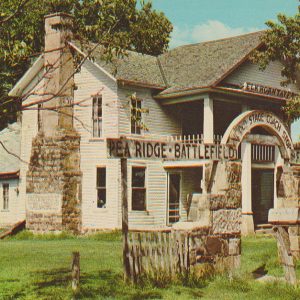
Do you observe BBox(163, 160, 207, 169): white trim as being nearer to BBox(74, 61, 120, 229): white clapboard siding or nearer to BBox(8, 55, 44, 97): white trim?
BBox(74, 61, 120, 229): white clapboard siding

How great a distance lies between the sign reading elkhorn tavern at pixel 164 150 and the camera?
1159cm

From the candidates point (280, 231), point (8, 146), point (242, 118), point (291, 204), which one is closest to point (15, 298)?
point (280, 231)

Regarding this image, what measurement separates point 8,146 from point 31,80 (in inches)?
250

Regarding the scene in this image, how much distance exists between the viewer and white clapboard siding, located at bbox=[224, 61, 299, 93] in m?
28.6

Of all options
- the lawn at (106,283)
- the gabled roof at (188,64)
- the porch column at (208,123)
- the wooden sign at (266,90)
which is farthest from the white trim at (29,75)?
the lawn at (106,283)

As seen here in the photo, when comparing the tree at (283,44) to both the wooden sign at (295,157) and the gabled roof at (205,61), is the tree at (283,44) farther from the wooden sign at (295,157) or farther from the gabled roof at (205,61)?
the wooden sign at (295,157)

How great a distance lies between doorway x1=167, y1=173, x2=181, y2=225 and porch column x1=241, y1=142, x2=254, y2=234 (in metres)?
3.27

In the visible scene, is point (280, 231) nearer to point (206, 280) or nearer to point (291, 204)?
point (206, 280)

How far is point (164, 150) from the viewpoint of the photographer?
12.5m

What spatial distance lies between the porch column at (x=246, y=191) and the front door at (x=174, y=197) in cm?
328

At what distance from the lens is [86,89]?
28.1 metres

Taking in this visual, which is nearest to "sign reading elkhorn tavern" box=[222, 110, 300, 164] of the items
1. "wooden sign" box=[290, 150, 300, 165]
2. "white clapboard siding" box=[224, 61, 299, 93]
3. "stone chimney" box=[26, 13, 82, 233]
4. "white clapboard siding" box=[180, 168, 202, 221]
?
"wooden sign" box=[290, 150, 300, 165]

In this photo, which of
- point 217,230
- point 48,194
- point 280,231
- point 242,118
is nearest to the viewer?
point 280,231

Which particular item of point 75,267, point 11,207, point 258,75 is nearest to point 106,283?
point 75,267
